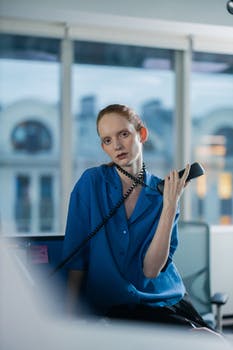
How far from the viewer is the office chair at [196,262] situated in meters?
1.75

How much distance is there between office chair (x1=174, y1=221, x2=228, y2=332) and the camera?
5.74 ft

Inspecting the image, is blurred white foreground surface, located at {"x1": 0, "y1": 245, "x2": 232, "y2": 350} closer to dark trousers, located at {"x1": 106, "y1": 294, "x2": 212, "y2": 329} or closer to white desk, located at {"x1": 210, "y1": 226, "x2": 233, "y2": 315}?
dark trousers, located at {"x1": 106, "y1": 294, "x2": 212, "y2": 329}

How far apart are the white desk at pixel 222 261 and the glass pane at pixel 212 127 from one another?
0.61 feet

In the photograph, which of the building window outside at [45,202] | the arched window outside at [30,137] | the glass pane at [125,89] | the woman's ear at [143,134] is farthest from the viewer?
the building window outside at [45,202]

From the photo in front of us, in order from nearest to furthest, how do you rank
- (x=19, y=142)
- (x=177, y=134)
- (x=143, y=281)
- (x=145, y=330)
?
(x=145, y=330), (x=143, y=281), (x=177, y=134), (x=19, y=142)

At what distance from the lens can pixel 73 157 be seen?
8.66 feet

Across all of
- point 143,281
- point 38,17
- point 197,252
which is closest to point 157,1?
point 38,17

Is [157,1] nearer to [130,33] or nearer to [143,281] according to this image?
[130,33]

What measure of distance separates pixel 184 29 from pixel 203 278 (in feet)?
4.51

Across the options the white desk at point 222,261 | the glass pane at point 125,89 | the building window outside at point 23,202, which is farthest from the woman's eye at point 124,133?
the building window outside at point 23,202

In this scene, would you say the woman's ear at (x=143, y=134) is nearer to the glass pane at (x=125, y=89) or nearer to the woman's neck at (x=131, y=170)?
the woman's neck at (x=131, y=170)

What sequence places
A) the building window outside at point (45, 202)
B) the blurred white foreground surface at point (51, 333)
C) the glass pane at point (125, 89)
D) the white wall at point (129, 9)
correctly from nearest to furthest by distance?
1. the blurred white foreground surface at point (51, 333)
2. the white wall at point (129, 9)
3. the glass pane at point (125, 89)
4. the building window outside at point (45, 202)

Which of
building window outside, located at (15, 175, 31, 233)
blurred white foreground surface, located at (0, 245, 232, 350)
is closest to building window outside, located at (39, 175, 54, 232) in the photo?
building window outside, located at (15, 175, 31, 233)

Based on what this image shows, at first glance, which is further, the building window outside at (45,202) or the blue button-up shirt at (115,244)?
the building window outside at (45,202)
